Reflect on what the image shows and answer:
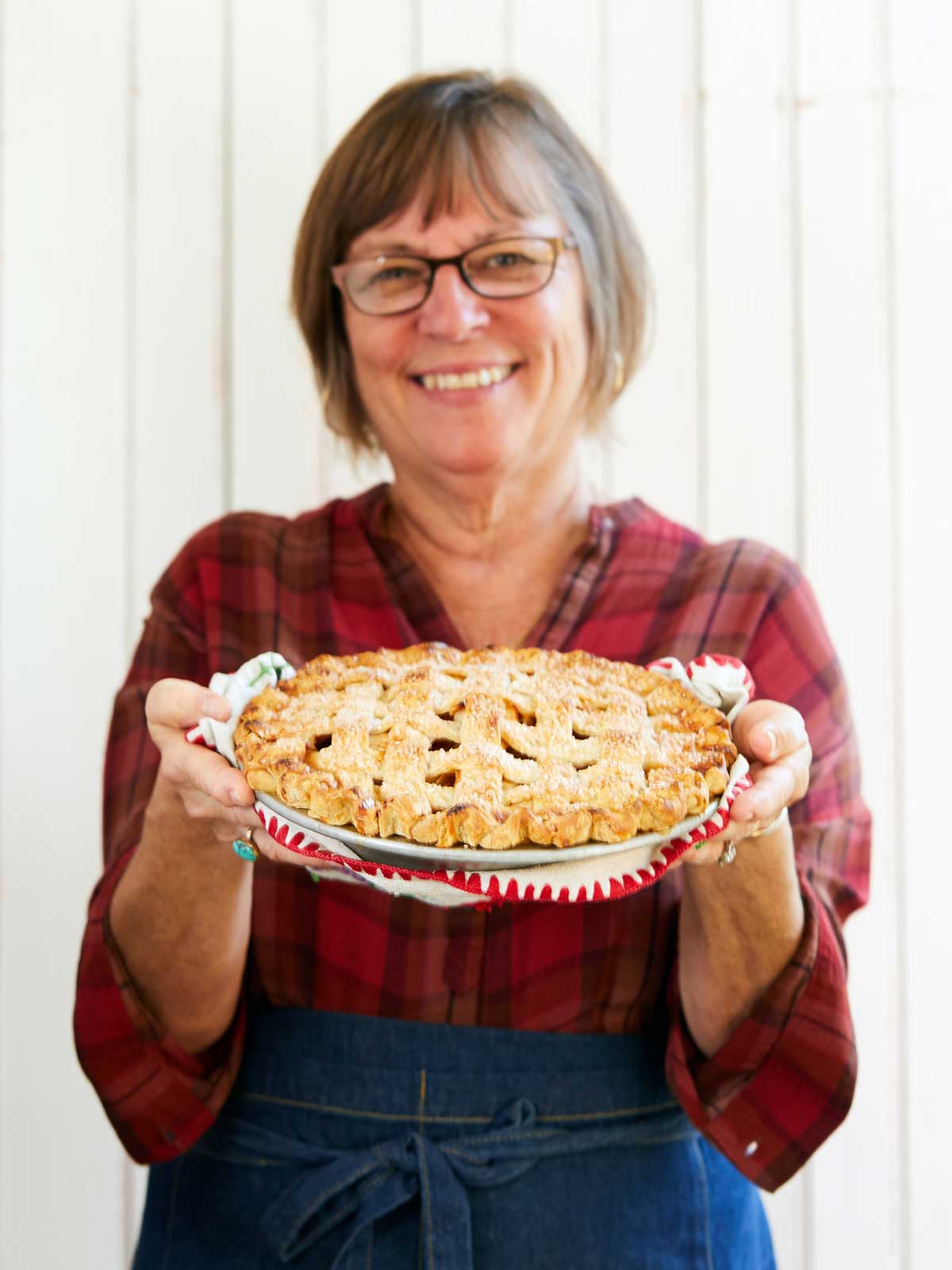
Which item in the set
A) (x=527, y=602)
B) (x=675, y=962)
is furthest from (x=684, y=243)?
(x=675, y=962)

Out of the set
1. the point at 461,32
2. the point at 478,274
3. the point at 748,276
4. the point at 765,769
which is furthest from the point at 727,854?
the point at 461,32

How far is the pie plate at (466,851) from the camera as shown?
78 cm

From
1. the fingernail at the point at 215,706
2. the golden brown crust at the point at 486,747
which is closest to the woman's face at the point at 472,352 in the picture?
the golden brown crust at the point at 486,747

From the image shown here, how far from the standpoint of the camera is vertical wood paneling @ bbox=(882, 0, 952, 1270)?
5.78 ft

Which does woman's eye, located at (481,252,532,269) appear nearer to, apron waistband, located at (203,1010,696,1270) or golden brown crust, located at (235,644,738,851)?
golden brown crust, located at (235,644,738,851)

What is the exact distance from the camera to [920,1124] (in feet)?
5.80

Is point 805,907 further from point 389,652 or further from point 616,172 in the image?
point 616,172

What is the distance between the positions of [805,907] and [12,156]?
138 cm

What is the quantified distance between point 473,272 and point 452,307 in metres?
0.05

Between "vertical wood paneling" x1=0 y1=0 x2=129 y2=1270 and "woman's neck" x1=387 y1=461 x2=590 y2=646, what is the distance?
555 mm

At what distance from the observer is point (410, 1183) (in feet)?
3.76

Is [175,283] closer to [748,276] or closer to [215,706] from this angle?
[748,276]

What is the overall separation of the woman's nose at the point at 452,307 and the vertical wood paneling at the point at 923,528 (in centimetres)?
76

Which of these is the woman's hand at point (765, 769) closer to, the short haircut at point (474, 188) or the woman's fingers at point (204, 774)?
the woman's fingers at point (204, 774)
